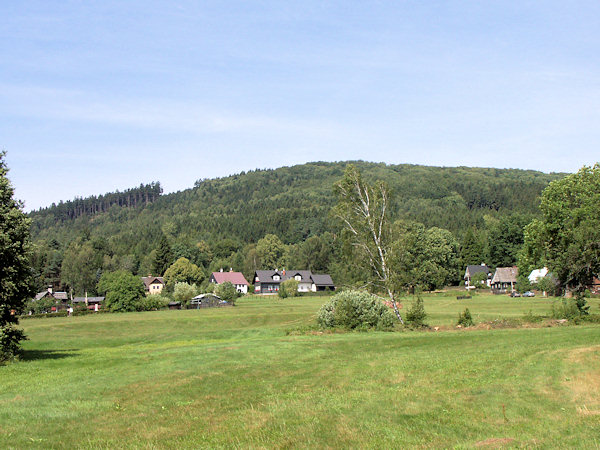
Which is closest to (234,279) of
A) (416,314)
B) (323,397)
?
(416,314)

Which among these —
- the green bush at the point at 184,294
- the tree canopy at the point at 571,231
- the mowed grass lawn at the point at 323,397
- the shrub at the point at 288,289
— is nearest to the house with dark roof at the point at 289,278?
the shrub at the point at 288,289

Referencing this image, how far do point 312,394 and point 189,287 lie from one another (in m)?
98.4

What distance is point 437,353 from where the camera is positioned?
966 inches

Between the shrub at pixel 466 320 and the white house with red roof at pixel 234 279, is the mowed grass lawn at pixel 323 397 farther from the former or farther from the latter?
the white house with red roof at pixel 234 279

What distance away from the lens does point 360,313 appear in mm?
39438

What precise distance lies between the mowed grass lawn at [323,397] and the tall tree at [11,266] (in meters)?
1.61

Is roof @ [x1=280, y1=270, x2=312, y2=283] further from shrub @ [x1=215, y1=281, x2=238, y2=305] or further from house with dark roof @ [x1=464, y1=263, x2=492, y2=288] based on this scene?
shrub @ [x1=215, y1=281, x2=238, y2=305]

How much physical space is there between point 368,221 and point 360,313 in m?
7.80

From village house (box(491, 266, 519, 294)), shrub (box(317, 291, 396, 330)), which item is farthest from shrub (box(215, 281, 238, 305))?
shrub (box(317, 291, 396, 330))

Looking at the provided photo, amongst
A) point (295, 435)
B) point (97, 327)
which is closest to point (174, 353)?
point (295, 435)

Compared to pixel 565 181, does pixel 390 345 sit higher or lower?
lower

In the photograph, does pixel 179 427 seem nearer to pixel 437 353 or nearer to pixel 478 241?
pixel 437 353

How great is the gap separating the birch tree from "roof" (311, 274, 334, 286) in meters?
119

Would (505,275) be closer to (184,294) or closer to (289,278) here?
(289,278)
